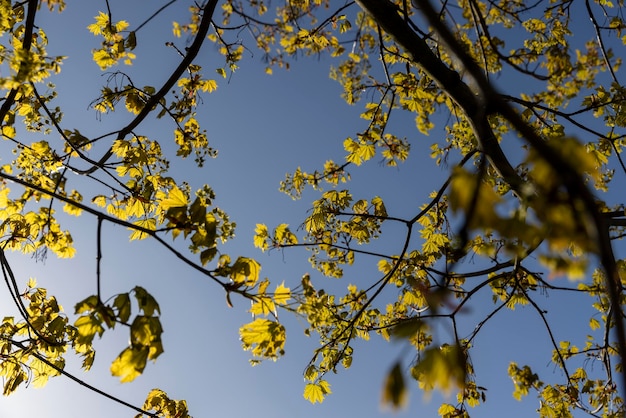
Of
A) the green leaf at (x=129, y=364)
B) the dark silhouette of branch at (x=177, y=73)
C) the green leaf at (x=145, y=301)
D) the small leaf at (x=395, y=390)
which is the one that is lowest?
the green leaf at (x=129, y=364)

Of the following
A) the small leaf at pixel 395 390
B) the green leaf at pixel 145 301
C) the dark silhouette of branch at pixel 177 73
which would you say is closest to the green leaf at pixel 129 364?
the green leaf at pixel 145 301

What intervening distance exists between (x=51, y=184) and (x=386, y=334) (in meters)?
3.17

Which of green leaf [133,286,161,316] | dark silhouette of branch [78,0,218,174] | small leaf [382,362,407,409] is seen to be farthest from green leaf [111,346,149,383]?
dark silhouette of branch [78,0,218,174]

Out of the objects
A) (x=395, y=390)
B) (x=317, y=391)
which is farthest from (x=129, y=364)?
(x=317, y=391)

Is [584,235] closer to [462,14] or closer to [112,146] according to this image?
[112,146]

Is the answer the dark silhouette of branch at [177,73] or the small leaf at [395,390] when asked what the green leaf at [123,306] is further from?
the dark silhouette of branch at [177,73]

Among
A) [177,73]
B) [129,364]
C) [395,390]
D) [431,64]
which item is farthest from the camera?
[177,73]

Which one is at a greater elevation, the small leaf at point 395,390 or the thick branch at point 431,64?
the thick branch at point 431,64

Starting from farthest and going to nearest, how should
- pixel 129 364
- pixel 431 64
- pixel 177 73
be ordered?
pixel 177 73, pixel 431 64, pixel 129 364

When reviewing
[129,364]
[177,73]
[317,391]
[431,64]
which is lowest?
[129,364]

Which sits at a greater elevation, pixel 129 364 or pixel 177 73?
pixel 177 73

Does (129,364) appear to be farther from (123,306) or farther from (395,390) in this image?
(395,390)

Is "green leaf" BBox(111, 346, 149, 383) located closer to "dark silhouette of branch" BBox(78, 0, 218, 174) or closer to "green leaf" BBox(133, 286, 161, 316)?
"green leaf" BBox(133, 286, 161, 316)

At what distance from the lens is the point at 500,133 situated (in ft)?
16.3
